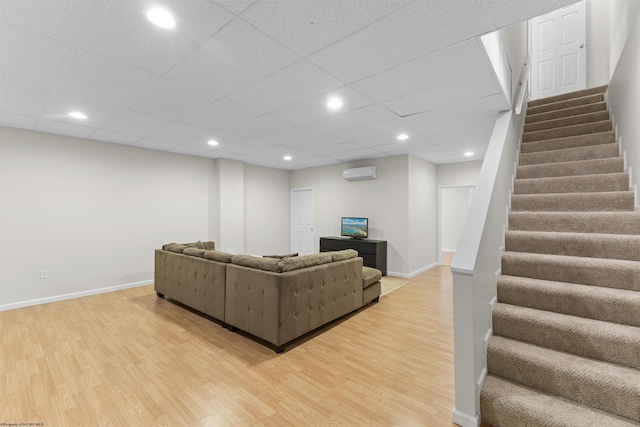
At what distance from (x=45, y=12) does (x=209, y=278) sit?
2.71m

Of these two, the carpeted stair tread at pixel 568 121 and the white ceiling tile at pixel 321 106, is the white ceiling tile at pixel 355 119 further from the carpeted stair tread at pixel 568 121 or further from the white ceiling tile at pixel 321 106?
the carpeted stair tread at pixel 568 121

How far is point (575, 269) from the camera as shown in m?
2.15

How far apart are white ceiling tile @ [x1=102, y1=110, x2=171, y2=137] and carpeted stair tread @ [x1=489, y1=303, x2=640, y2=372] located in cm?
435

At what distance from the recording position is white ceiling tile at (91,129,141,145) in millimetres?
4203

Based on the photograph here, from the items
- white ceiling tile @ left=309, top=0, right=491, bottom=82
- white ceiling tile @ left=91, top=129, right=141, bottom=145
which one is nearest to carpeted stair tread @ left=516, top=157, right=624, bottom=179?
white ceiling tile @ left=309, top=0, right=491, bottom=82

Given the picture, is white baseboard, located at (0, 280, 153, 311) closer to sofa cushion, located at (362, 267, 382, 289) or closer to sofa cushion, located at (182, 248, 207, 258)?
sofa cushion, located at (182, 248, 207, 258)

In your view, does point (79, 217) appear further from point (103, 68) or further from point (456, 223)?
point (456, 223)

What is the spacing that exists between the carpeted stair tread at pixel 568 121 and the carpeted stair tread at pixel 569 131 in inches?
6.8

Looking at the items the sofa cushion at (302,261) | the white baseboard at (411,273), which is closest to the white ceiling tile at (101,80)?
the sofa cushion at (302,261)

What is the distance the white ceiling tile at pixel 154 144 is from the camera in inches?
182

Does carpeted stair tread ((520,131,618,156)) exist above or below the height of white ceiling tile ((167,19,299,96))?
below

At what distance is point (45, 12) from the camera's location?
167cm

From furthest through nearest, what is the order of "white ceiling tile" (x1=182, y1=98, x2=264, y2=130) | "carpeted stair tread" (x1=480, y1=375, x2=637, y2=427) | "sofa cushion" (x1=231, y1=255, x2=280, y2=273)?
"white ceiling tile" (x1=182, y1=98, x2=264, y2=130) → "sofa cushion" (x1=231, y1=255, x2=280, y2=273) → "carpeted stair tread" (x1=480, y1=375, x2=637, y2=427)

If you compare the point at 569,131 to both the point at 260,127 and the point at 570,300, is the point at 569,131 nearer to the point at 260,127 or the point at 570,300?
the point at 570,300
